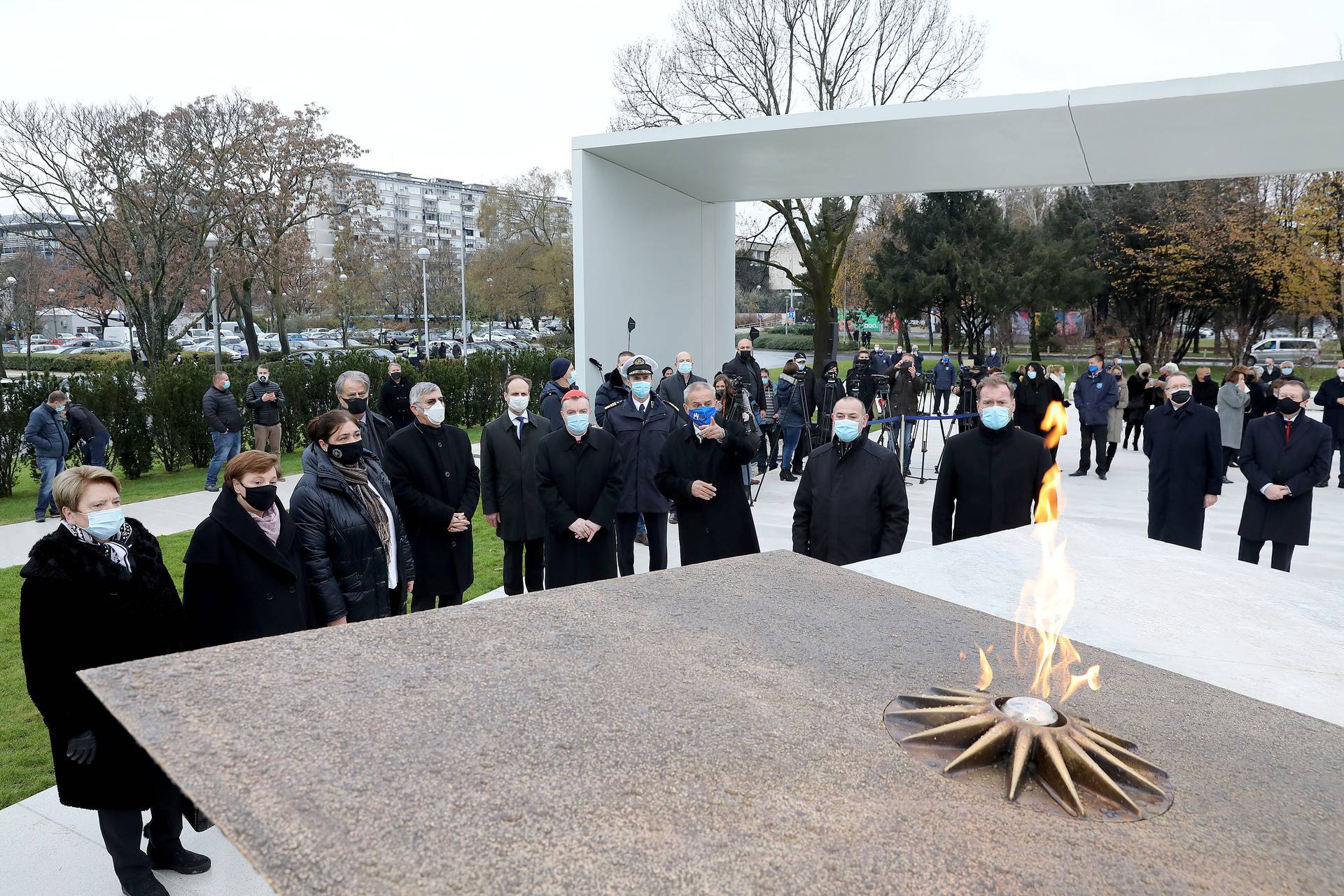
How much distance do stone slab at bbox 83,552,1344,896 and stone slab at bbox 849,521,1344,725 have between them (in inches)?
11.8

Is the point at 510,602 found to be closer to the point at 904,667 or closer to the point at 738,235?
the point at 904,667

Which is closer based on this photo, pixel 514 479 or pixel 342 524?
pixel 342 524

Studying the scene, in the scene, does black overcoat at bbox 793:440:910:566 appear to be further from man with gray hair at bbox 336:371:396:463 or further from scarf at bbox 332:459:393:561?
man with gray hair at bbox 336:371:396:463

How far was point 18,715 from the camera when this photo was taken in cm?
539

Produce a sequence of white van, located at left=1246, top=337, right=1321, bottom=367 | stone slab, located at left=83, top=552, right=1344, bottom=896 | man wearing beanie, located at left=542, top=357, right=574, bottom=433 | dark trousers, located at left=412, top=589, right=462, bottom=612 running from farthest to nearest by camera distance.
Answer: white van, located at left=1246, top=337, right=1321, bottom=367
man wearing beanie, located at left=542, top=357, right=574, bottom=433
dark trousers, located at left=412, top=589, right=462, bottom=612
stone slab, located at left=83, top=552, right=1344, bottom=896

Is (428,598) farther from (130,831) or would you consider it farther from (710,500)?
(130,831)

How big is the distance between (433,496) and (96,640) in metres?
2.63

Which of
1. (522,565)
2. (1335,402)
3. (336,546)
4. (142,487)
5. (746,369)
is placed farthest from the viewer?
(142,487)

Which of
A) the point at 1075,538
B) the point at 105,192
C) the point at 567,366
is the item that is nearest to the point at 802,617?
the point at 1075,538

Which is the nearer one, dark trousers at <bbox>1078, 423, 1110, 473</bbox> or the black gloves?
the black gloves

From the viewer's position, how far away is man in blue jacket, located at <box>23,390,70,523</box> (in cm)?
1114

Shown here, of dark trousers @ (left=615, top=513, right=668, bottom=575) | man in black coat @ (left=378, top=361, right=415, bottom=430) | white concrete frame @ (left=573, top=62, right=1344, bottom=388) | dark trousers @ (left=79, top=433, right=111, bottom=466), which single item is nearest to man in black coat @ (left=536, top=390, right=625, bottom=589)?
dark trousers @ (left=615, top=513, right=668, bottom=575)

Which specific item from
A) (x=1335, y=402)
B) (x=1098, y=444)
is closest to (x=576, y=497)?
(x=1098, y=444)

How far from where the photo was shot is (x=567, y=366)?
8.79 m
